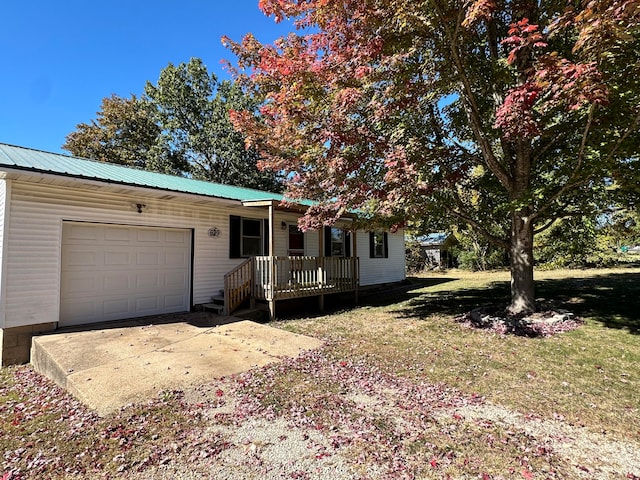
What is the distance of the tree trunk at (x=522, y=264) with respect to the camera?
7.52 meters

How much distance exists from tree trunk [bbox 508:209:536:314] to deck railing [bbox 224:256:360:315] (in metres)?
4.89

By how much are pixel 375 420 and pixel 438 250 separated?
2290 centimetres

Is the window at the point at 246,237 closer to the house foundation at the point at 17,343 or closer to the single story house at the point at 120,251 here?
the single story house at the point at 120,251

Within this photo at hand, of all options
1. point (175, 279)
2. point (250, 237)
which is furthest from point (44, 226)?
point (250, 237)

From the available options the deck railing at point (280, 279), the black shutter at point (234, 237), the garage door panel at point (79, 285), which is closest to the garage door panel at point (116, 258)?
the garage door panel at point (79, 285)

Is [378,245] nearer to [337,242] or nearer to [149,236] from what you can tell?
[337,242]

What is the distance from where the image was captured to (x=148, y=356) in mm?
5398

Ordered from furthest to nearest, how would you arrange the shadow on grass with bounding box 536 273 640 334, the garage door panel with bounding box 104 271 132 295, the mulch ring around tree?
the garage door panel with bounding box 104 271 132 295 < the shadow on grass with bounding box 536 273 640 334 < the mulch ring around tree

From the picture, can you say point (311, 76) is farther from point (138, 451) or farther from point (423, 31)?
point (138, 451)

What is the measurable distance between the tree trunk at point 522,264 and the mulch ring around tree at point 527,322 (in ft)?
0.87

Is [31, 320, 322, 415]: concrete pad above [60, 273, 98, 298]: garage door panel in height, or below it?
below

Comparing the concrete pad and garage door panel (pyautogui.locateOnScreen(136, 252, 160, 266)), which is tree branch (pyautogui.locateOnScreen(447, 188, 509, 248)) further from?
garage door panel (pyautogui.locateOnScreen(136, 252, 160, 266))

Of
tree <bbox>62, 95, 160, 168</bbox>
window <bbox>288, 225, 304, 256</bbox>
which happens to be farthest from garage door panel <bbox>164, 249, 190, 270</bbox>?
tree <bbox>62, 95, 160, 168</bbox>

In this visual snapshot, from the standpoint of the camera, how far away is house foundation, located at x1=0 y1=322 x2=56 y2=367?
592 centimetres
